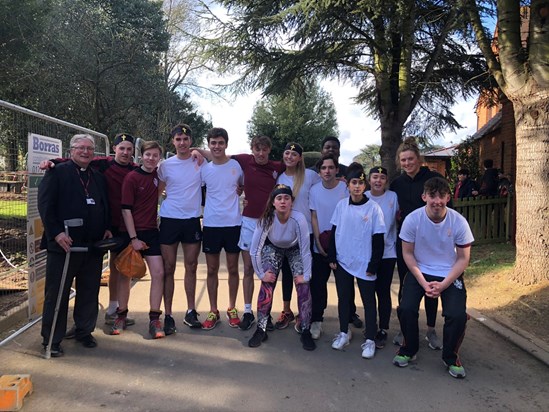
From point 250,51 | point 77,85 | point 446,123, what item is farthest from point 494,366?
point 77,85

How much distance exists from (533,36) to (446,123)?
7286mm

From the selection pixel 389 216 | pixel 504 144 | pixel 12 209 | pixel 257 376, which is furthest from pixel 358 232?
pixel 504 144

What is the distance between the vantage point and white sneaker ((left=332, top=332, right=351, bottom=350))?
4.36 m

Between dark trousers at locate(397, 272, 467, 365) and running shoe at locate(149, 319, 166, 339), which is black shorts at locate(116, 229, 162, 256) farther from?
dark trousers at locate(397, 272, 467, 365)

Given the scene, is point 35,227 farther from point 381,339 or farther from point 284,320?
point 381,339

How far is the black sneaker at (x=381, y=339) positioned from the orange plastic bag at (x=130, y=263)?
2572 millimetres

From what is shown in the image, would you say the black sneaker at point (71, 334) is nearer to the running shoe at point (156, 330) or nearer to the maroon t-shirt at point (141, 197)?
the running shoe at point (156, 330)

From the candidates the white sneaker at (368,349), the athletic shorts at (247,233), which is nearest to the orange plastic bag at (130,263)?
the athletic shorts at (247,233)

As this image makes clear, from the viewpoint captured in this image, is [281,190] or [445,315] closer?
[445,315]

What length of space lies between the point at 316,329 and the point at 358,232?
1.22 metres

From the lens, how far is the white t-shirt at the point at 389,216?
4457mm

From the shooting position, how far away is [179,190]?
471cm

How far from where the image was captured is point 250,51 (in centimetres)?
1064

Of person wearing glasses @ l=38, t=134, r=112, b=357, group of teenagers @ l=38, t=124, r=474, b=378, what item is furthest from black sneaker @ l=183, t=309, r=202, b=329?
person wearing glasses @ l=38, t=134, r=112, b=357
